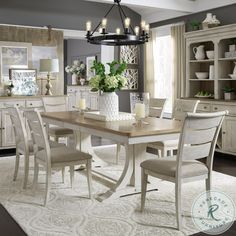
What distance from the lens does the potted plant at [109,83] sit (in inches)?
159

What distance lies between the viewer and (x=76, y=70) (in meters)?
11.1

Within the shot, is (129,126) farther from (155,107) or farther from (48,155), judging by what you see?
(155,107)

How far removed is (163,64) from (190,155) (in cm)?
494

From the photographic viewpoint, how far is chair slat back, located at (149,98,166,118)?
16.9 feet

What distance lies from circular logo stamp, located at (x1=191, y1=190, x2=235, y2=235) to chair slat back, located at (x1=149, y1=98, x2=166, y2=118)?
159cm

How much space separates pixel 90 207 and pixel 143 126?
0.90 m

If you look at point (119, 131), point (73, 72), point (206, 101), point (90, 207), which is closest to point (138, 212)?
point (90, 207)

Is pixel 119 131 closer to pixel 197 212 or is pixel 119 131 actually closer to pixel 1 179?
pixel 197 212

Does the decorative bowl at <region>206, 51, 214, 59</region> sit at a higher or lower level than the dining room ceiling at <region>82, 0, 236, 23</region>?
lower

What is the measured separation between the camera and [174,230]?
2932mm

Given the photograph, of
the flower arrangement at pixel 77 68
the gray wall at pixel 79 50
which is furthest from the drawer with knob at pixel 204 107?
the flower arrangement at pixel 77 68

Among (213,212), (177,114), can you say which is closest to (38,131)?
(213,212)

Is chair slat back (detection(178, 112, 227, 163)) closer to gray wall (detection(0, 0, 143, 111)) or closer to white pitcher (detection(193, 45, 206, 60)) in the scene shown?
white pitcher (detection(193, 45, 206, 60))

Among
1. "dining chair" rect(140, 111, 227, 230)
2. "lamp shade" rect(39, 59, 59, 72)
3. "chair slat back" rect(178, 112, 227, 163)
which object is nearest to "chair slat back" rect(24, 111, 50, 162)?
"dining chair" rect(140, 111, 227, 230)
